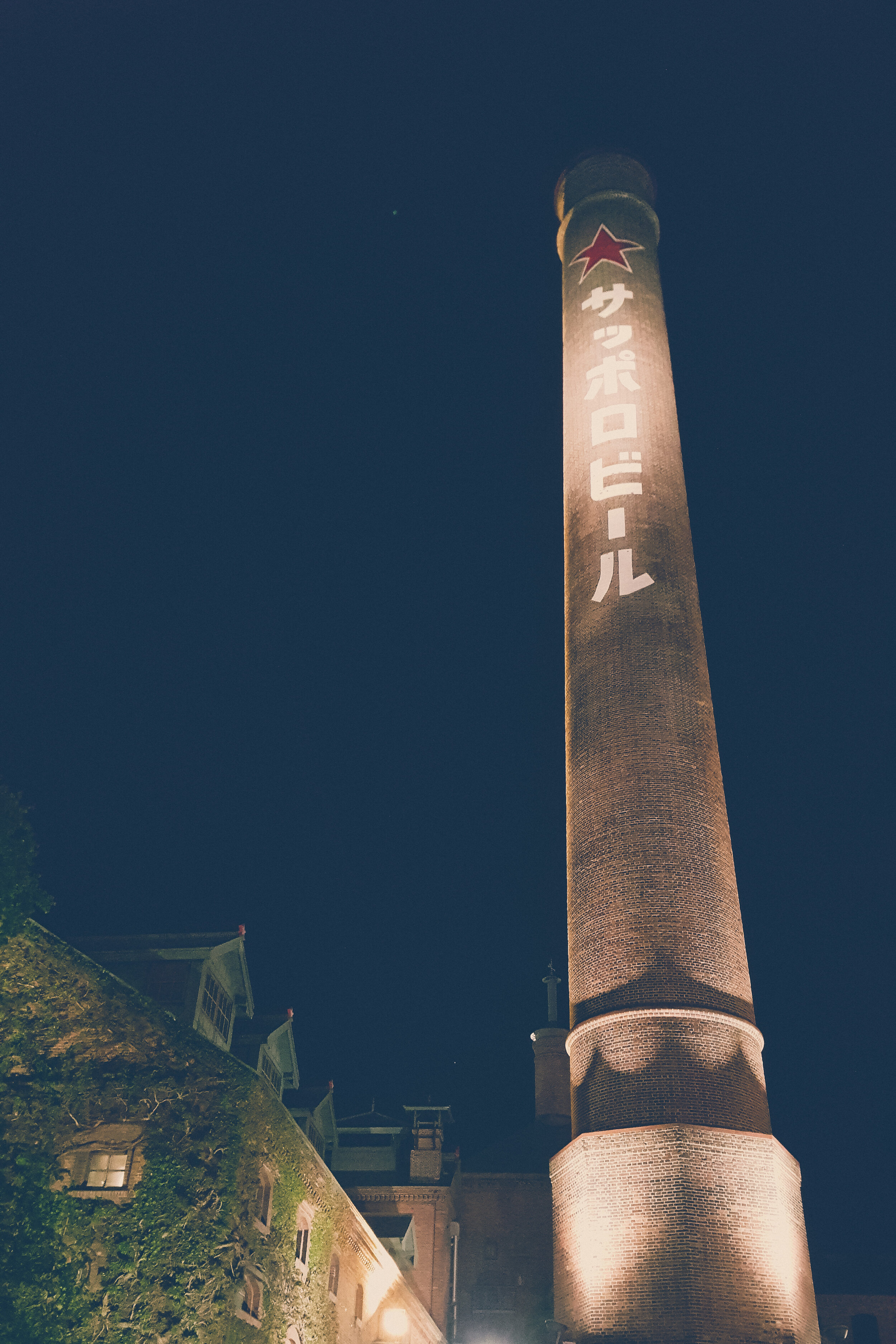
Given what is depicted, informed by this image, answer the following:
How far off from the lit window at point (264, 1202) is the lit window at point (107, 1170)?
1.92 m

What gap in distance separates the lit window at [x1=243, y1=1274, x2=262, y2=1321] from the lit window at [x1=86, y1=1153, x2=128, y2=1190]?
2153 millimetres

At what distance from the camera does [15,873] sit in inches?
586

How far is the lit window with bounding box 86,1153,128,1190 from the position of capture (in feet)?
47.8

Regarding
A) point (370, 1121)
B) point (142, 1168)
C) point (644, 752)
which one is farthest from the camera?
point (370, 1121)

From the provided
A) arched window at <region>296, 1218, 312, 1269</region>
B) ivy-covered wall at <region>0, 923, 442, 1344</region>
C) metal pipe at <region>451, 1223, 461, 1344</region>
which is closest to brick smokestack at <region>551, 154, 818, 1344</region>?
arched window at <region>296, 1218, 312, 1269</region>

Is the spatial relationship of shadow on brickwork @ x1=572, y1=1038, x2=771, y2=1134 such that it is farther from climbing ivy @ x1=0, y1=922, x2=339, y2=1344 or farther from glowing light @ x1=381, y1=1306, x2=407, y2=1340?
climbing ivy @ x1=0, y1=922, x2=339, y2=1344

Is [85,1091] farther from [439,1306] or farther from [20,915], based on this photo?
[439,1306]

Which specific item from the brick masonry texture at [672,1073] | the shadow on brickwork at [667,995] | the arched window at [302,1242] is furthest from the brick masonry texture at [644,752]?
the arched window at [302,1242]

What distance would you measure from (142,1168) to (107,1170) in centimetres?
65

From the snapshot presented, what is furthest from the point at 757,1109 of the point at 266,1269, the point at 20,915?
the point at 20,915

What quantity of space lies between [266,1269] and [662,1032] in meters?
8.33

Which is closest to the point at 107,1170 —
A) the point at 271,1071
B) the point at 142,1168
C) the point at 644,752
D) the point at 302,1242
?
the point at 142,1168

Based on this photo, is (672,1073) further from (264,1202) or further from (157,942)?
(157,942)

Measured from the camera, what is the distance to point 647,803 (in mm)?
22750
